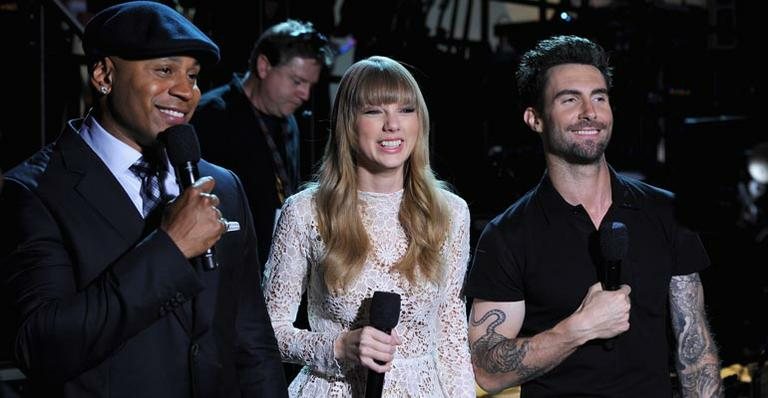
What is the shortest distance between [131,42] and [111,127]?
203mm

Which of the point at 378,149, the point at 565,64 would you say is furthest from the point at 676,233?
the point at 378,149

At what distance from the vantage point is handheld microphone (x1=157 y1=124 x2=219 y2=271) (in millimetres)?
2133

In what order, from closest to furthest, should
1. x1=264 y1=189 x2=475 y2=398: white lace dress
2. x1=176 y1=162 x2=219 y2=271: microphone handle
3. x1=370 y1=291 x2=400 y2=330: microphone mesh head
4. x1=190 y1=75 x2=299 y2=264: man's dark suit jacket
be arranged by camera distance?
x1=176 y1=162 x2=219 y2=271: microphone handle, x1=370 y1=291 x2=400 y2=330: microphone mesh head, x1=264 y1=189 x2=475 y2=398: white lace dress, x1=190 y1=75 x2=299 y2=264: man's dark suit jacket

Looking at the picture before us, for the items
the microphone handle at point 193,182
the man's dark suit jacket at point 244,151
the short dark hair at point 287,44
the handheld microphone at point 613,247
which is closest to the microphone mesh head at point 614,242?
the handheld microphone at point 613,247

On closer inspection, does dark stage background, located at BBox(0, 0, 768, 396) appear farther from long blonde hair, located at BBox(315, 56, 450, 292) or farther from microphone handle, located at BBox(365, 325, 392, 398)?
microphone handle, located at BBox(365, 325, 392, 398)

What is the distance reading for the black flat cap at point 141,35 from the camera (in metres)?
2.22

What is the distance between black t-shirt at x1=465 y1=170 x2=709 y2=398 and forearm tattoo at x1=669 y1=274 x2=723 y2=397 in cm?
4

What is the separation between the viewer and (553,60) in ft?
11.1

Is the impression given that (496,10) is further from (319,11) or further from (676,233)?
(676,233)

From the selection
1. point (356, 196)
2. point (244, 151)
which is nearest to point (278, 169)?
point (244, 151)

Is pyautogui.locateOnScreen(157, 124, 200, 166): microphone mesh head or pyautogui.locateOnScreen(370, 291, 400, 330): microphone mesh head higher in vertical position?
pyautogui.locateOnScreen(157, 124, 200, 166): microphone mesh head

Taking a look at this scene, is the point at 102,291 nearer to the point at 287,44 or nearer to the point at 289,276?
the point at 289,276

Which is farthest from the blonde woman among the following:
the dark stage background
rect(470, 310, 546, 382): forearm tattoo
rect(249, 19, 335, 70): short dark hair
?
Result: rect(249, 19, 335, 70): short dark hair

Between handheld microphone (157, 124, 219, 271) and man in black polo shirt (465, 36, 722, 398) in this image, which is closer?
handheld microphone (157, 124, 219, 271)
